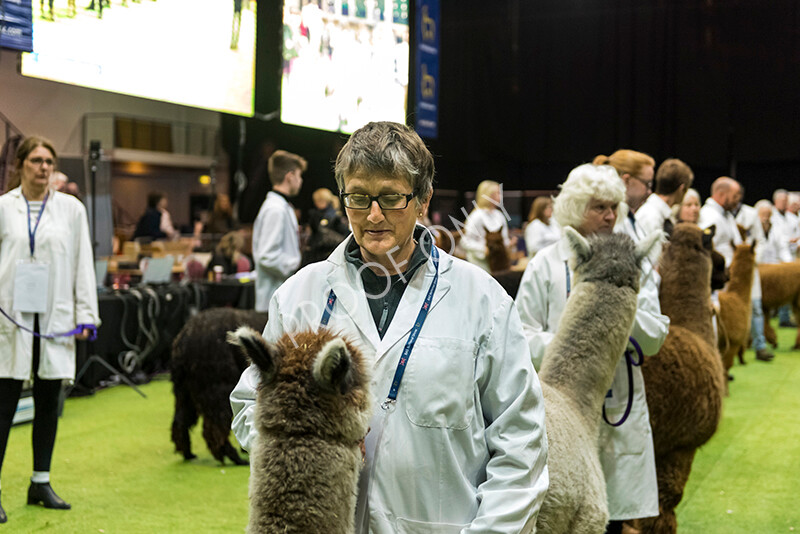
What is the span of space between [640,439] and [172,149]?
13.0m

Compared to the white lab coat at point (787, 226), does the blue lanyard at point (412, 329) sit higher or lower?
lower

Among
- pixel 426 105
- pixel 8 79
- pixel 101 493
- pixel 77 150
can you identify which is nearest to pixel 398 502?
pixel 101 493

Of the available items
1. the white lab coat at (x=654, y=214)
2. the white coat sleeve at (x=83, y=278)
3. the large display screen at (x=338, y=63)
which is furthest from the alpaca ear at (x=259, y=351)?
the large display screen at (x=338, y=63)

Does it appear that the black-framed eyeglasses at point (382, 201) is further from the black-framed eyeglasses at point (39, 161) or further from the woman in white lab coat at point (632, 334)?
the black-framed eyeglasses at point (39, 161)

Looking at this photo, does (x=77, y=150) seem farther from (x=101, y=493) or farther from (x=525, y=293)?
(x=525, y=293)

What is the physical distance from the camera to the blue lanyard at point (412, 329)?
1.66 metres

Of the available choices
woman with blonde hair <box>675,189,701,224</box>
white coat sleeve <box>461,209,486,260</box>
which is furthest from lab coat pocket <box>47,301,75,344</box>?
woman with blonde hair <box>675,189,701,224</box>

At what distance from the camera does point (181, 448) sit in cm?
559

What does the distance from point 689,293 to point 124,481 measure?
360 centimetres

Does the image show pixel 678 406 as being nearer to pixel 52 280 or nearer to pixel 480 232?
pixel 52 280

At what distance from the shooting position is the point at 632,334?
3.11 metres

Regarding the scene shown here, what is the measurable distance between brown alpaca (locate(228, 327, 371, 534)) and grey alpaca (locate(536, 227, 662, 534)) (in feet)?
3.06

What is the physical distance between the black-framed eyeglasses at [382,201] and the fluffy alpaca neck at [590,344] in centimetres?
121

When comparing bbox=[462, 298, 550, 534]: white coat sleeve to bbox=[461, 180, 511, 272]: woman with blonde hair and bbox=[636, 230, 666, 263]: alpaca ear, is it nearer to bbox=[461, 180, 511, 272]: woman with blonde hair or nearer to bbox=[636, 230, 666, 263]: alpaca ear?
→ bbox=[636, 230, 666, 263]: alpaca ear
